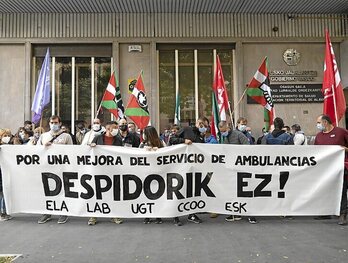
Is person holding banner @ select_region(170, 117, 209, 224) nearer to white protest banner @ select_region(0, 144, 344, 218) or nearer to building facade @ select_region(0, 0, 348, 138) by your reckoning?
white protest banner @ select_region(0, 144, 344, 218)

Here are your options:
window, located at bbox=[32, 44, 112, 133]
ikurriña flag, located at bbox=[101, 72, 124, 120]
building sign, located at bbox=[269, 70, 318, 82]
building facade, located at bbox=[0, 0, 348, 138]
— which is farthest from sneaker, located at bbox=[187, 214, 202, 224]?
building sign, located at bbox=[269, 70, 318, 82]

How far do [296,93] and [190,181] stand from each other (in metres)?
9.42

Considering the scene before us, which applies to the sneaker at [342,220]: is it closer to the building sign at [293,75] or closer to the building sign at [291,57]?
the building sign at [293,75]

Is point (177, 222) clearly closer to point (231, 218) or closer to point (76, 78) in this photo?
point (231, 218)

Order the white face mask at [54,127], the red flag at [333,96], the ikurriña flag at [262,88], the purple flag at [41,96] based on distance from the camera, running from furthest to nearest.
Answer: the ikurriña flag at [262,88], the purple flag at [41,96], the red flag at [333,96], the white face mask at [54,127]

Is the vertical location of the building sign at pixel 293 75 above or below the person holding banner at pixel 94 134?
above

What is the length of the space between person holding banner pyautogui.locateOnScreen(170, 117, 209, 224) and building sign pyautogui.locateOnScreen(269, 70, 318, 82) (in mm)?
7359

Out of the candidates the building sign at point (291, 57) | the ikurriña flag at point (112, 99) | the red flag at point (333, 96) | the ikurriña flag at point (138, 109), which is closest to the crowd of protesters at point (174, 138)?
the red flag at point (333, 96)

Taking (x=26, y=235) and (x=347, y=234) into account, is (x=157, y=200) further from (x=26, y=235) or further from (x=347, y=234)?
(x=347, y=234)

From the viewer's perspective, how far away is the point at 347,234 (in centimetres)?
573

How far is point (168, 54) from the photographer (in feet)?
48.5

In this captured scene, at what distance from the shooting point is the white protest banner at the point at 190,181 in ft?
21.1

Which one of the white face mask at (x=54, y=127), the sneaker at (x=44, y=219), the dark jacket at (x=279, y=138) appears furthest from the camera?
the dark jacket at (x=279, y=138)

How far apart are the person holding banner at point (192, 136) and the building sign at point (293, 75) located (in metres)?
7.36
